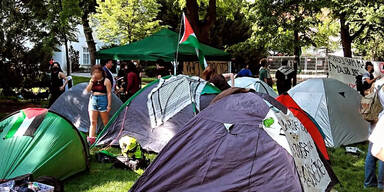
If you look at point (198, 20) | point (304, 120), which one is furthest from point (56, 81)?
point (198, 20)

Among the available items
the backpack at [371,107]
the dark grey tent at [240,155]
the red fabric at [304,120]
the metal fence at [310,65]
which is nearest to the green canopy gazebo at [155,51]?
the red fabric at [304,120]

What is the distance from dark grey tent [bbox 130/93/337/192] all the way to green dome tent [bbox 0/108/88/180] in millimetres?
1318

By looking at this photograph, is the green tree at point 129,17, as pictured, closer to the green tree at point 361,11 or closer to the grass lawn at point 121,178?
the green tree at point 361,11

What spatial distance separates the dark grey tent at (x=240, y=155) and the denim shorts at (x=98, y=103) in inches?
115

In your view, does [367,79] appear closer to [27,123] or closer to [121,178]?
[121,178]

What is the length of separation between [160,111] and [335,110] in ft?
11.8

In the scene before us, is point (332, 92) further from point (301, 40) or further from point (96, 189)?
point (301, 40)

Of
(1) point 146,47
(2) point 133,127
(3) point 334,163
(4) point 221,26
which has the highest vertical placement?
(4) point 221,26

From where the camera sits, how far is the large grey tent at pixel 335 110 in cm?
711

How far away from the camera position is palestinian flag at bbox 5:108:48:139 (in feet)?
15.5

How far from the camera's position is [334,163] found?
6.08 meters

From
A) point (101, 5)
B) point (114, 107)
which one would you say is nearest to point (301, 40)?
point (114, 107)

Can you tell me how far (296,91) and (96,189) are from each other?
5.05m

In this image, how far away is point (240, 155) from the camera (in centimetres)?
387
